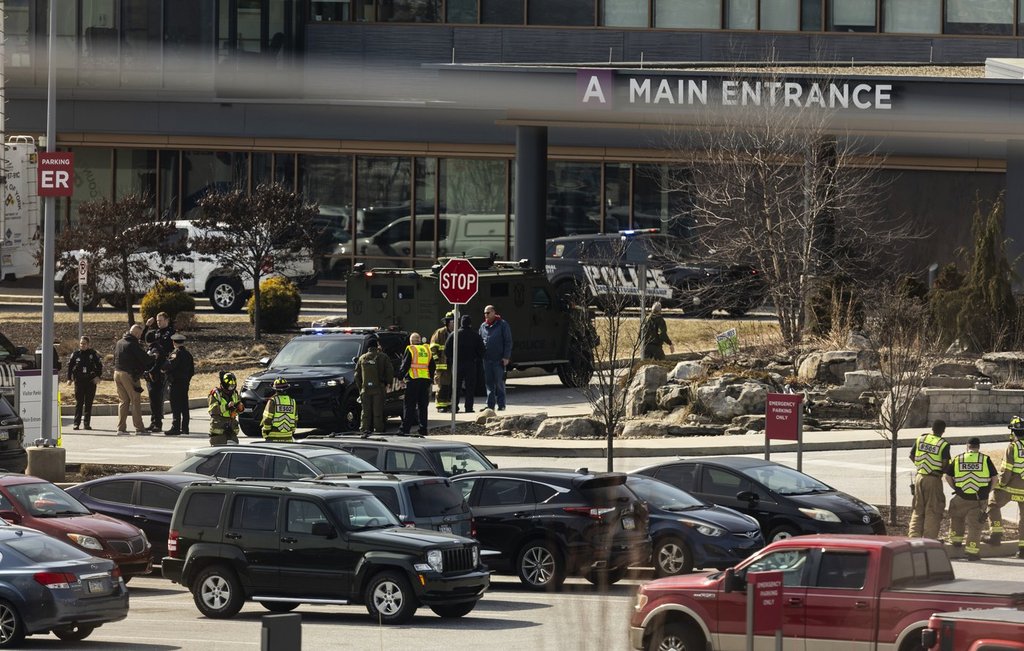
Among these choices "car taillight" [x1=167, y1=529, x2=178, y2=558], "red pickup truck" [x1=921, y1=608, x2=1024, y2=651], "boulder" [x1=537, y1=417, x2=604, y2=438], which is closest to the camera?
"red pickup truck" [x1=921, y1=608, x2=1024, y2=651]

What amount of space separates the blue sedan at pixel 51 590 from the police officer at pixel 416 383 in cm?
1220

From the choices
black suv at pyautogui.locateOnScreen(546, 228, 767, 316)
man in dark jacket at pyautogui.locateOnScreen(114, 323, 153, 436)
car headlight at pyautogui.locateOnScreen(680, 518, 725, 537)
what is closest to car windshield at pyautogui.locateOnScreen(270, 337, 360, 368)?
man in dark jacket at pyautogui.locateOnScreen(114, 323, 153, 436)

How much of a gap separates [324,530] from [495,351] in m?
13.9

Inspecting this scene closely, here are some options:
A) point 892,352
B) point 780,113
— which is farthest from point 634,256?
point 892,352

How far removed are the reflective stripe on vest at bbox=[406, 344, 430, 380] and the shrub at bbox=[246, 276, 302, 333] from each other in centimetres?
1234

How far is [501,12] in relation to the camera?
5259 cm

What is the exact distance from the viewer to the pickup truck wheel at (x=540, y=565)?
18609mm

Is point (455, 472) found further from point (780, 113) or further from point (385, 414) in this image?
point (780, 113)

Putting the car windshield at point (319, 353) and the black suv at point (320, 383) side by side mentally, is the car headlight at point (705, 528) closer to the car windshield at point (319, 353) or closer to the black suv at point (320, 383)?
the black suv at point (320, 383)

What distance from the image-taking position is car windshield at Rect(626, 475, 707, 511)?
19.5 meters

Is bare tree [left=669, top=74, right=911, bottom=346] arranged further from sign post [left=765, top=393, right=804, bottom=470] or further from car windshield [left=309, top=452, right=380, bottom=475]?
car windshield [left=309, top=452, right=380, bottom=475]

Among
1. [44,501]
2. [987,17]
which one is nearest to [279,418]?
[44,501]

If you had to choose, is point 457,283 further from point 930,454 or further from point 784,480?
point 930,454

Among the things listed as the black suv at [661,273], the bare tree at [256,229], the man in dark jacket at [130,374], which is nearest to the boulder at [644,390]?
the black suv at [661,273]
